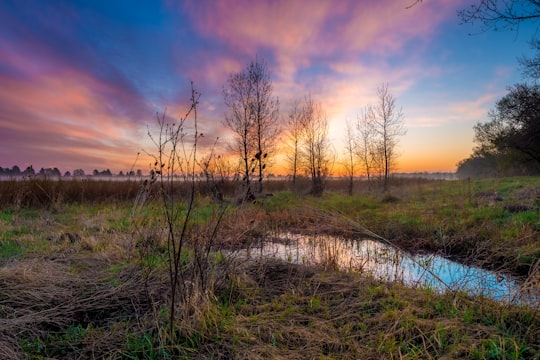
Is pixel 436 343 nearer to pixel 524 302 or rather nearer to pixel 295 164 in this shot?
pixel 524 302

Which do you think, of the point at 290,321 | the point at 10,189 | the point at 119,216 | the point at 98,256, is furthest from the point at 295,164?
the point at 290,321

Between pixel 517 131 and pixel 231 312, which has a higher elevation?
pixel 517 131

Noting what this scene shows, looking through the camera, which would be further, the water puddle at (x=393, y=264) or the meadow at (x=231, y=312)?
the water puddle at (x=393, y=264)

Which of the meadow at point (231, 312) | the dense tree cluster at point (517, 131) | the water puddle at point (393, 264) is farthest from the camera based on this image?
the dense tree cluster at point (517, 131)

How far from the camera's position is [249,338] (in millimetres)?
2365

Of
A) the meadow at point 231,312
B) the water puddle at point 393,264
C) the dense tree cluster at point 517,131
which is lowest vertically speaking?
the water puddle at point 393,264

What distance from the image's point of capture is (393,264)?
5160 millimetres

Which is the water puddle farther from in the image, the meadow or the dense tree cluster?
the dense tree cluster

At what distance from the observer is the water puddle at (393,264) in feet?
11.7

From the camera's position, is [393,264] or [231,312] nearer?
[231,312]

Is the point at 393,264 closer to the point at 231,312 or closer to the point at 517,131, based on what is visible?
the point at 231,312

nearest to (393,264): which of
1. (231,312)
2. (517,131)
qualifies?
(231,312)

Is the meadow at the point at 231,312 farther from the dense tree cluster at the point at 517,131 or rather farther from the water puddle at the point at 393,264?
the dense tree cluster at the point at 517,131

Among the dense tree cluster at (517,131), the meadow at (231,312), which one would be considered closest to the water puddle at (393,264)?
the meadow at (231,312)
